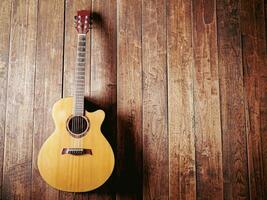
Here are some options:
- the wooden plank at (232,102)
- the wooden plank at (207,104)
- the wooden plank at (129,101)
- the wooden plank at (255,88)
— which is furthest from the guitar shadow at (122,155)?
the wooden plank at (255,88)

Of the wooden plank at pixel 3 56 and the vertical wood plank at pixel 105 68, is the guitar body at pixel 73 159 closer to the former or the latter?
the vertical wood plank at pixel 105 68

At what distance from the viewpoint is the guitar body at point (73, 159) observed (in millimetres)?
1436

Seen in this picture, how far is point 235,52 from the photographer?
1.68 meters

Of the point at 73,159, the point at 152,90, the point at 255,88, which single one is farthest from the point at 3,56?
the point at 255,88

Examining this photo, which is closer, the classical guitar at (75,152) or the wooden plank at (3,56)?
the classical guitar at (75,152)

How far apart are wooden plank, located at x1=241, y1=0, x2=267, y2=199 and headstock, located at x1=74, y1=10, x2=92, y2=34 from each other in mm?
868

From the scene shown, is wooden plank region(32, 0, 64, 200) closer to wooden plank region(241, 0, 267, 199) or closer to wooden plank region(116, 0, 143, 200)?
wooden plank region(116, 0, 143, 200)

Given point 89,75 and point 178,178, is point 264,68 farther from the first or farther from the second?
point 89,75

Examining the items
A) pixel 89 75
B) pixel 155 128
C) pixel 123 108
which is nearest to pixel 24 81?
pixel 89 75

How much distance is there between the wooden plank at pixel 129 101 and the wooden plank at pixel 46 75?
345mm

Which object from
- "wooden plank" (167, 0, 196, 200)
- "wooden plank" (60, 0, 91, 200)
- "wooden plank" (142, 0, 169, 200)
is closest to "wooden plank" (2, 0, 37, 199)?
"wooden plank" (60, 0, 91, 200)

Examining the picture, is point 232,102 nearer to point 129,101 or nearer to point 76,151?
point 129,101

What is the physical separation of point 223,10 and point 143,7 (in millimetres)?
460

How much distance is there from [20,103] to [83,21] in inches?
22.7
